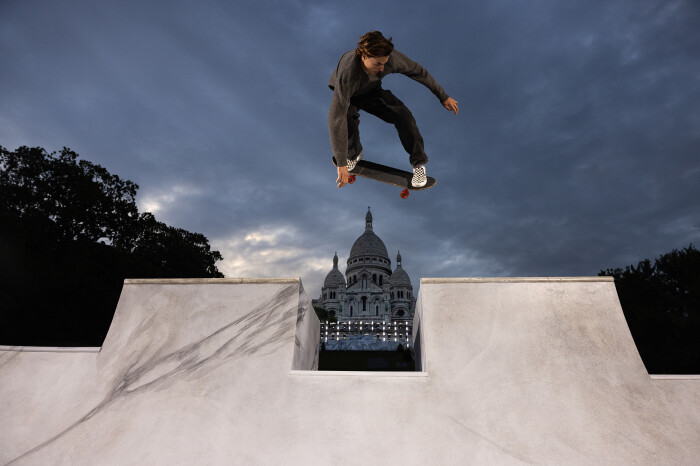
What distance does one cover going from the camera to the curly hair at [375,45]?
133 inches

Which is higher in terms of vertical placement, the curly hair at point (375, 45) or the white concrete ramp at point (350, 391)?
the curly hair at point (375, 45)

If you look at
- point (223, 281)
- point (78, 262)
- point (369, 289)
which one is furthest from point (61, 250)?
point (369, 289)

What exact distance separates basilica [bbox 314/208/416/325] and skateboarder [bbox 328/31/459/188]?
87417mm

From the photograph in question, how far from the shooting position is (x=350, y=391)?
3.58 m

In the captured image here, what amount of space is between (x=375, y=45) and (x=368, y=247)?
99.9 m

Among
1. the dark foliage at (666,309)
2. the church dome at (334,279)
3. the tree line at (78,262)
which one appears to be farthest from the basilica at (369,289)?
the tree line at (78,262)

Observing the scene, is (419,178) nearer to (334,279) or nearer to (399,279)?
(399,279)

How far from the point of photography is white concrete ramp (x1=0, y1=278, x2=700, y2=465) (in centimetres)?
329

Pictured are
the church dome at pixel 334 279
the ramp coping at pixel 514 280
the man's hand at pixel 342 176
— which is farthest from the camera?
the church dome at pixel 334 279

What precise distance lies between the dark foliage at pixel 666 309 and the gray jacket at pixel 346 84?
26139 millimetres

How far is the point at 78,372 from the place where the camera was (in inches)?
159

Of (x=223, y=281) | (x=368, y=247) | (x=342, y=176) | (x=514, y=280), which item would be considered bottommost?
(x=223, y=281)

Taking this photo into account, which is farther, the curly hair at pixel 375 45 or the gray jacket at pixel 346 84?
the gray jacket at pixel 346 84

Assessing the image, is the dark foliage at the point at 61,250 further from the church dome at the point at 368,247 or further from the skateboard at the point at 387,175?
the church dome at the point at 368,247
